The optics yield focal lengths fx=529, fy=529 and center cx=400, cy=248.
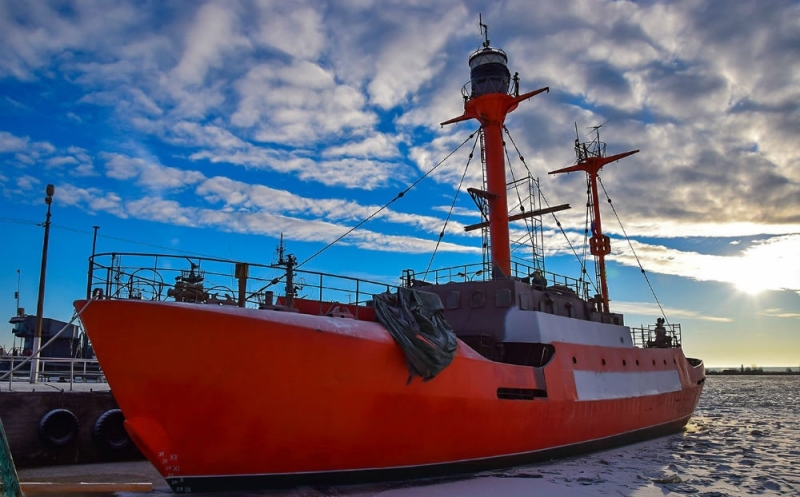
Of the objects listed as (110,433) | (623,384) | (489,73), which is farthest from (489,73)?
(110,433)

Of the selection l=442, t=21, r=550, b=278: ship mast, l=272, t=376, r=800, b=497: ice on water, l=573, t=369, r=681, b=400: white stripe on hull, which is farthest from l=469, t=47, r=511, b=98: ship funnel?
l=272, t=376, r=800, b=497: ice on water

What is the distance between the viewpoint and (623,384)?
18.2m

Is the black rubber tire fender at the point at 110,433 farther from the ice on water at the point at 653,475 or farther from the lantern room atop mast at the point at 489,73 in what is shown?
the lantern room atop mast at the point at 489,73

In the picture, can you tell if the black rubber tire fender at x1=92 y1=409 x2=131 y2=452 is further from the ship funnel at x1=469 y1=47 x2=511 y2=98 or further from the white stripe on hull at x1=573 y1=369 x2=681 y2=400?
the ship funnel at x1=469 y1=47 x2=511 y2=98

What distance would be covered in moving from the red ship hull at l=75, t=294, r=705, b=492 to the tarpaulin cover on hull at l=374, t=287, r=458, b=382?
26cm

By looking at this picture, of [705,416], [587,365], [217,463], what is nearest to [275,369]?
[217,463]

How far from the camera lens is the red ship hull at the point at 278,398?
891 centimetres

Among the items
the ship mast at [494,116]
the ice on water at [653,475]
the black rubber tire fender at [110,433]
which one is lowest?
the ice on water at [653,475]

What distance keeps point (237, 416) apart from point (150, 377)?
1.59 m

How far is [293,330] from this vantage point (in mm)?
9508

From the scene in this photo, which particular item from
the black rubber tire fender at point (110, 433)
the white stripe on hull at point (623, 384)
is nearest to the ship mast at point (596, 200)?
the white stripe on hull at point (623, 384)

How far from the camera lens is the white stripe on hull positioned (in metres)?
15.9

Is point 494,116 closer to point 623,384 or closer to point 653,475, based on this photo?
point 623,384

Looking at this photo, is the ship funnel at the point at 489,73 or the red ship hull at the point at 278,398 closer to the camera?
the red ship hull at the point at 278,398
